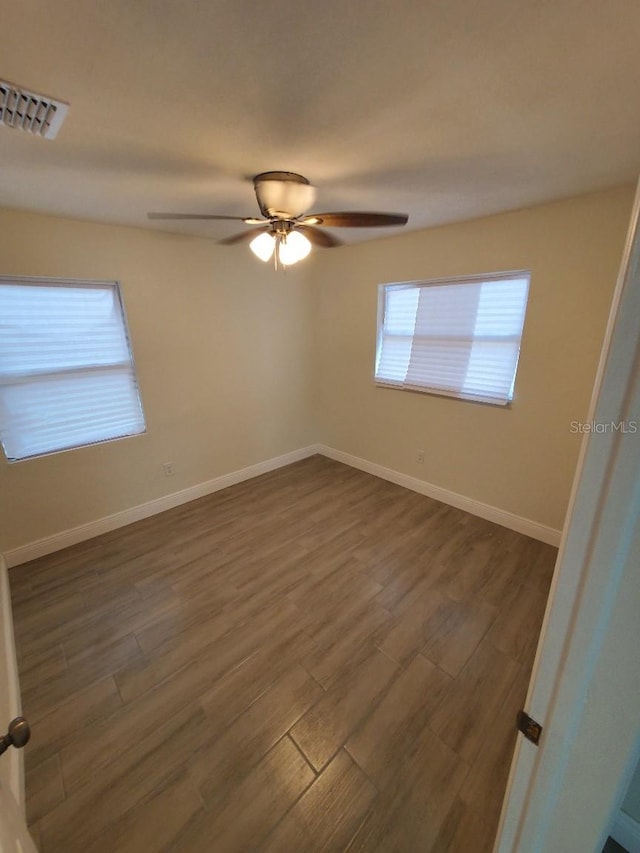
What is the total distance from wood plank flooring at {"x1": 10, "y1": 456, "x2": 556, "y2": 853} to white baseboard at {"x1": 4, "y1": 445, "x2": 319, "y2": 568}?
9 cm

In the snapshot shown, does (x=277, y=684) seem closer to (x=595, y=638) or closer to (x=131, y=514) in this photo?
(x=595, y=638)

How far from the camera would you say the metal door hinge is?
2.02ft

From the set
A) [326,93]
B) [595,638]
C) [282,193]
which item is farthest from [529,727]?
[282,193]

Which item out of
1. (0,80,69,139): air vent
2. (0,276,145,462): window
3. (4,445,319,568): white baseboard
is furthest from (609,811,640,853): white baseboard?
(0,276,145,462): window

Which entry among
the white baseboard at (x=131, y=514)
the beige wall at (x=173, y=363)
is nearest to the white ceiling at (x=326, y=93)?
the beige wall at (x=173, y=363)

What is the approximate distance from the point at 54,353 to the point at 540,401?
346cm

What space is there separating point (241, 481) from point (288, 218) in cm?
254

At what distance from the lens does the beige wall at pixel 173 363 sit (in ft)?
7.28

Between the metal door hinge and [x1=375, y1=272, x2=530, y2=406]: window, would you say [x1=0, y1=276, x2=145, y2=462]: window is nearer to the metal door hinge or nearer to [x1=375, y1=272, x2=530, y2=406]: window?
[x1=375, y1=272, x2=530, y2=406]: window

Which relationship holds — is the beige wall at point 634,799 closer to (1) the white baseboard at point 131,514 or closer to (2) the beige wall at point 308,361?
(2) the beige wall at point 308,361

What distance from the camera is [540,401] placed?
227 centimetres

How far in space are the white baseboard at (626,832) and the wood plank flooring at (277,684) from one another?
33 centimetres

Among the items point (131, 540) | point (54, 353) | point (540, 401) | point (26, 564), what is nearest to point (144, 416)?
point (54, 353)

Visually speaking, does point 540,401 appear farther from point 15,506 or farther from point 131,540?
point 15,506
